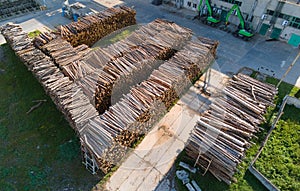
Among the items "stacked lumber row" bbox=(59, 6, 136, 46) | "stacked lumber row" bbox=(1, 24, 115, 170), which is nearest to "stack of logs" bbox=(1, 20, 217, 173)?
"stacked lumber row" bbox=(1, 24, 115, 170)

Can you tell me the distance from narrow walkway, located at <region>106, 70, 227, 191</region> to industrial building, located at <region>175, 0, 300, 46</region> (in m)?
13.6

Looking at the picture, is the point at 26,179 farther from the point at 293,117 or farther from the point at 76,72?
the point at 293,117

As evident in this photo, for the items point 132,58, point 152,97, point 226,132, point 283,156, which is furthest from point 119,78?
point 283,156

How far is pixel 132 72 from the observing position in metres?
17.5

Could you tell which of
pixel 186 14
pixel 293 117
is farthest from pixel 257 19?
pixel 293 117

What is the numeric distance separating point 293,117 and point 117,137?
13.6m

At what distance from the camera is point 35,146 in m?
15.4

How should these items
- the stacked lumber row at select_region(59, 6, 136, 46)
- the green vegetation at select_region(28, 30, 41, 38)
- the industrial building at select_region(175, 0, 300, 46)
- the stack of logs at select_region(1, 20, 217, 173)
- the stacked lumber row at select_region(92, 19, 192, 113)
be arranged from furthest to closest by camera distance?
the green vegetation at select_region(28, 30, 41, 38), the industrial building at select_region(175, 0, 300, 46), the stacked lumber row at select_region(59, 6, 136, 46), the stacked lumber row at select_region(92, 19, 192, 113), the stack of logs at select_region(1, 20, 217, 173)

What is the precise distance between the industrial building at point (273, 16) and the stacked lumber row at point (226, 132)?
12.9 meters

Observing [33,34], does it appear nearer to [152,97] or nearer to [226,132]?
[152,97]

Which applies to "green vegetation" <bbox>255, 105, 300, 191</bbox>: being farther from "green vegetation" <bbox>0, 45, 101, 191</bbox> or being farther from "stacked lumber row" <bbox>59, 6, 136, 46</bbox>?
"stacked lumber row" <bbox>59, 6, 136, 46</bbox>

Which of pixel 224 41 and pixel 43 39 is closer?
pixel 43 39

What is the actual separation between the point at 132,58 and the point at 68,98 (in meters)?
6.18

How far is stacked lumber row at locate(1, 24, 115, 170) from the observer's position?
13.2 meters
